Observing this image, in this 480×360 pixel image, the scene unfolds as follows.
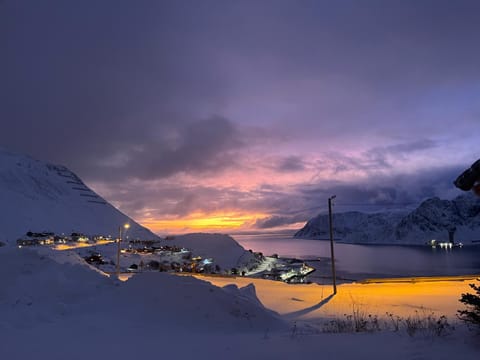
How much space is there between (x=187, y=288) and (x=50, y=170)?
193987mm

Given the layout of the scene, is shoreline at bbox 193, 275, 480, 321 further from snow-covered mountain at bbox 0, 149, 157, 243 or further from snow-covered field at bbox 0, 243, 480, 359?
snow-covered mountain at bbox 0, 149, 157, 243

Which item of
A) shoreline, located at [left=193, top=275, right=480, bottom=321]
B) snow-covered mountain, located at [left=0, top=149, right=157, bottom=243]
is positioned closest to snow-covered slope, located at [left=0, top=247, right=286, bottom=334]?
shoreline, located at [left=193, top=275, right=480, bottom=321]

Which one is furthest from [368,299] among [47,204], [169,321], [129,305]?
[47,204]

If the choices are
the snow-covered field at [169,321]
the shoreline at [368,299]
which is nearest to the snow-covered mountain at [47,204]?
the snow-covered field at [169,321]

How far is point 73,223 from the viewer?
128 meters

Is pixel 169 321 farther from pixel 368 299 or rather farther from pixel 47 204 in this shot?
pixel 47 204

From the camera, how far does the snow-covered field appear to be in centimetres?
721

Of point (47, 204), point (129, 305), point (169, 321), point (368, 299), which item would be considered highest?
point (47, 204)

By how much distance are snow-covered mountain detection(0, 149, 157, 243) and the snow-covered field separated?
3625 inches

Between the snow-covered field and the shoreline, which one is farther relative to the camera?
the shoreline

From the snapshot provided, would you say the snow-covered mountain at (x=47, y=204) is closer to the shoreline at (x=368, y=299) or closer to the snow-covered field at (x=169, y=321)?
the snow-covered field at (x=169, y=321)

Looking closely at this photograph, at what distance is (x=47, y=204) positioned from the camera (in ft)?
449

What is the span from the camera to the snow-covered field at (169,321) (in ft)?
23.7

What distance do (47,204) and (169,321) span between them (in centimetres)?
14684
